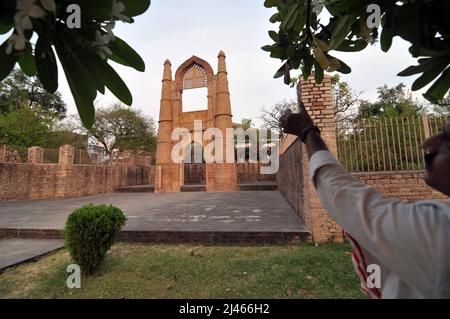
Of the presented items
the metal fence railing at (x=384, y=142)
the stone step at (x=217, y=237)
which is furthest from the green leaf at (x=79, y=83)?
the metal fence railing at (x=384, y=142)

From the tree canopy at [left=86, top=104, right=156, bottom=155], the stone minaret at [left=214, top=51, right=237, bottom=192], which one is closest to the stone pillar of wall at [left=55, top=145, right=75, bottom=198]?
the stone minaret at [left=214, top=51, right=237, bottom=192]

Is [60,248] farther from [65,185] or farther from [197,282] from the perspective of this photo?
[65,185]

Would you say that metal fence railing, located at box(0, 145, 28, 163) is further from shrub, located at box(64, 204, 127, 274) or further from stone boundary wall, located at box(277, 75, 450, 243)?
stone boundary wall, located at box(277, 75, 450, 243)

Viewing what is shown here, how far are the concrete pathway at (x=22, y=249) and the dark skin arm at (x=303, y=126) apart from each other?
4.93 metres

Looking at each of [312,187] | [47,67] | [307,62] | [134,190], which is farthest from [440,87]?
[134,190]

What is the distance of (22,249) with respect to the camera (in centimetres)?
484

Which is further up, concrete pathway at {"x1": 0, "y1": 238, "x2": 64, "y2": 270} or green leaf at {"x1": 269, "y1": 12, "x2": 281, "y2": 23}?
green leaf at {"x1": 269, "y1": 12, "x2": 281, "y2": 23}

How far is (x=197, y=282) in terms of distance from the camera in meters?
3.16

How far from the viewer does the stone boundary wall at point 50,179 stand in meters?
12.4

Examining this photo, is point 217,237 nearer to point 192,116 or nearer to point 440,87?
point 440,87

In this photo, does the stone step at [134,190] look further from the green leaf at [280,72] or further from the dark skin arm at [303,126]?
the dark skin arm at [303,126]

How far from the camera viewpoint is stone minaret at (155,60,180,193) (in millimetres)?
17969

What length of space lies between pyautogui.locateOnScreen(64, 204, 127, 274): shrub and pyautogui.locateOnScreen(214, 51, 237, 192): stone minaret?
13916 millimetres

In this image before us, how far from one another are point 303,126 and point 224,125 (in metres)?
17.2
